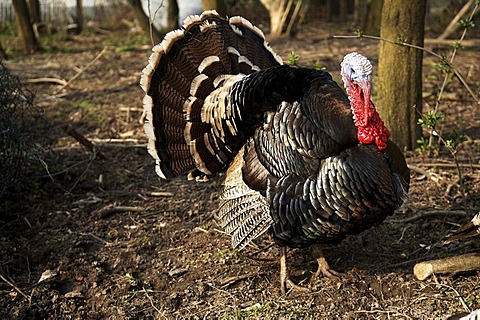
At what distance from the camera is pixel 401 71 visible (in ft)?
18.2

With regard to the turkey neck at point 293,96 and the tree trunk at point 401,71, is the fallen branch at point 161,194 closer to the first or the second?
the turkey neck at point 293,96

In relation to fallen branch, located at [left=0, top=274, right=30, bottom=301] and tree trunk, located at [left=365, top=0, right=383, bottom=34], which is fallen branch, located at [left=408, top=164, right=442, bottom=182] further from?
tree trunk, located at [left=365, top=0, right=383, bottom=34]

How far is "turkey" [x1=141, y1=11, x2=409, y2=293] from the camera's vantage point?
3.66m

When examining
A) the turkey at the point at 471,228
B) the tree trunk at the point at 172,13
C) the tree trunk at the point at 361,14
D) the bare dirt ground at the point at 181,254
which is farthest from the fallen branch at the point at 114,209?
the tree trunk at the point at 361,14

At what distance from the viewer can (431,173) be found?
5391 mm

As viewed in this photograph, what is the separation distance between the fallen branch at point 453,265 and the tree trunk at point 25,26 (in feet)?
29.3

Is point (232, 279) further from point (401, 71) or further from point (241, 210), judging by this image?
point (401, 71)

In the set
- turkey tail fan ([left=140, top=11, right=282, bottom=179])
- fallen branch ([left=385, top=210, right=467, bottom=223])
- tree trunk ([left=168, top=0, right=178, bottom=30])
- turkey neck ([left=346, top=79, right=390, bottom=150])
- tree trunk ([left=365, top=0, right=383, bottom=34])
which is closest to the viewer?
turkey neck ([left=346, top=79, right=390, bottom=150])

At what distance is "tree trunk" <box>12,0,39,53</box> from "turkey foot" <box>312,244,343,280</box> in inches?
325

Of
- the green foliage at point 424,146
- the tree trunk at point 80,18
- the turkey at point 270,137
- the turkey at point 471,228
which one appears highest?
the turkey at point 270,137

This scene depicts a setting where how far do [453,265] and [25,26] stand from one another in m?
9.43

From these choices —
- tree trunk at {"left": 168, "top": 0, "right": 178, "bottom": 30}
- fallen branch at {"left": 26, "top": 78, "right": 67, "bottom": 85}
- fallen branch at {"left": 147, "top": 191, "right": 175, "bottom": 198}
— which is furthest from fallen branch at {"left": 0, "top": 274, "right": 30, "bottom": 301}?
tree trunk at {"left": 168, "top": 0, "right": 178, "bottom": 30}

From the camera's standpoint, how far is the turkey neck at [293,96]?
380cm

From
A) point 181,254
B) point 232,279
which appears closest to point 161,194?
point 181,254
